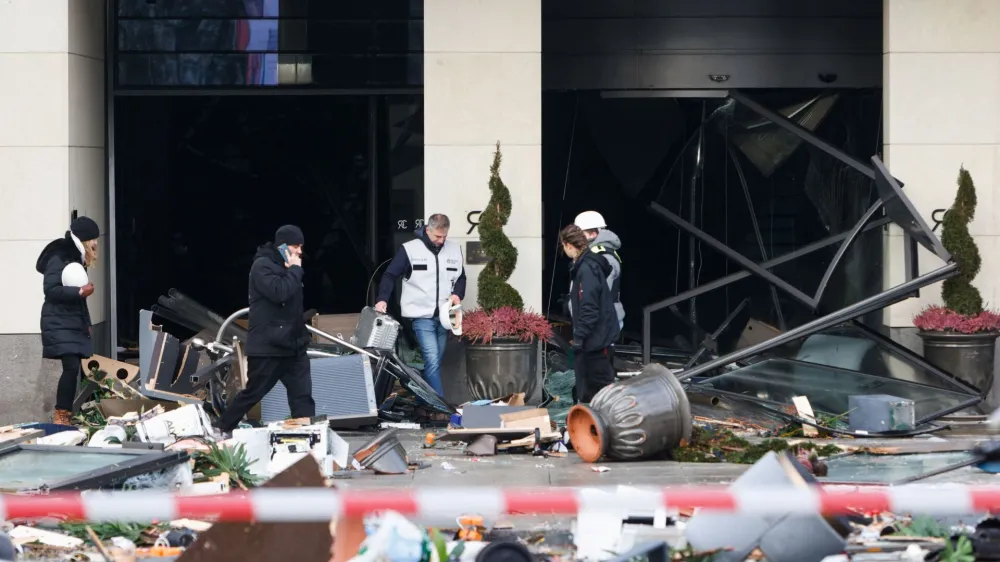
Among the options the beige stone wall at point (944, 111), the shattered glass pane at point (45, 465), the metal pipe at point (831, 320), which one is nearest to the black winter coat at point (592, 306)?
the metal pipe at point (831, 320)

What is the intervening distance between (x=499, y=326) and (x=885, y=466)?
12.8 feet

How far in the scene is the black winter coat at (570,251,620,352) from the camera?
1102cm

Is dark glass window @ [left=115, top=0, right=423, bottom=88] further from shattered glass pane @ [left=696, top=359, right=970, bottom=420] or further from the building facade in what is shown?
shattered glass pane @ [left=696, top=359, right=970, bottom=420]

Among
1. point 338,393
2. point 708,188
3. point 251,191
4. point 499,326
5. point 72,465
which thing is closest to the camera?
point 72,465

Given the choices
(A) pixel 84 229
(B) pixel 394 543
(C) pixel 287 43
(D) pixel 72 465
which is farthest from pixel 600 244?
(B) pixel 394 543

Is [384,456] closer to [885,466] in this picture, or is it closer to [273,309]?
[273,309]

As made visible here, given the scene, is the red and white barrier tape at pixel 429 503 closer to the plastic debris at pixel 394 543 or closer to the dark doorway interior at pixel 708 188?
the plastic debris at pixel 394 543

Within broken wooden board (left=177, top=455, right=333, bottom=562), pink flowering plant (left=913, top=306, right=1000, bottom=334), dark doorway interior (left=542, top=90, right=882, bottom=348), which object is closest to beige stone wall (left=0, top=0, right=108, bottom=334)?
dark doorway interior (left=542, top=90, right=882, bottom=348)

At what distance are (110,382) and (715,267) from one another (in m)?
8.16

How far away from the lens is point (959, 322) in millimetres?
12570

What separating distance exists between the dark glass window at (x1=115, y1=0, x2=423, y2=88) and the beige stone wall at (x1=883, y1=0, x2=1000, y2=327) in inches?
196

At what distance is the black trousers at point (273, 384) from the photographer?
34.1 feet

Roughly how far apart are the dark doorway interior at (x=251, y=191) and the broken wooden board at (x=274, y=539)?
9.19 m

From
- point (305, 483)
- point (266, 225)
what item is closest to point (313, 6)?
point (266, 225)
